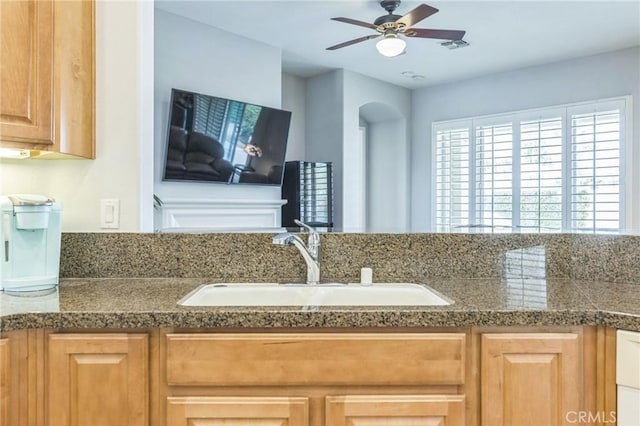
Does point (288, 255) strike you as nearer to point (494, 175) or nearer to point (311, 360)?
point (311, 360)

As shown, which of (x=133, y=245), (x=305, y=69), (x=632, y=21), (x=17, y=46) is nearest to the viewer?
(x=17, y=46)

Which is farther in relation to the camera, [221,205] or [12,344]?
[221,205]

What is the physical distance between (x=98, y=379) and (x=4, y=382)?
0.21 m

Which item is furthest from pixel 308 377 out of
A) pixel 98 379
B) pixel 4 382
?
pixel 4 382

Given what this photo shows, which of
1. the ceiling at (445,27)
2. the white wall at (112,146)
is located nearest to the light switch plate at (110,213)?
the white wall at (112,146)

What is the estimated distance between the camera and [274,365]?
40.4 inches

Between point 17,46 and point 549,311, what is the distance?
1.60 m

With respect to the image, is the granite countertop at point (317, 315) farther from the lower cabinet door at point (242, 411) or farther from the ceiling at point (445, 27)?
the ceiling at point (445, 27)

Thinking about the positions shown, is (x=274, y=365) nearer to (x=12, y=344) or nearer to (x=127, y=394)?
(x=127, y=394)

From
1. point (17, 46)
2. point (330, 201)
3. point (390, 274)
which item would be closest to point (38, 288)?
point (17, 46)

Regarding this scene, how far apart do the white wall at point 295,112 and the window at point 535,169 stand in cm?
174

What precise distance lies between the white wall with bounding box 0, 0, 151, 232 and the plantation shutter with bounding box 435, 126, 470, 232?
175 inches

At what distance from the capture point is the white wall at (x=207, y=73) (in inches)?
139

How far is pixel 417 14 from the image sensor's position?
296 centimetres
